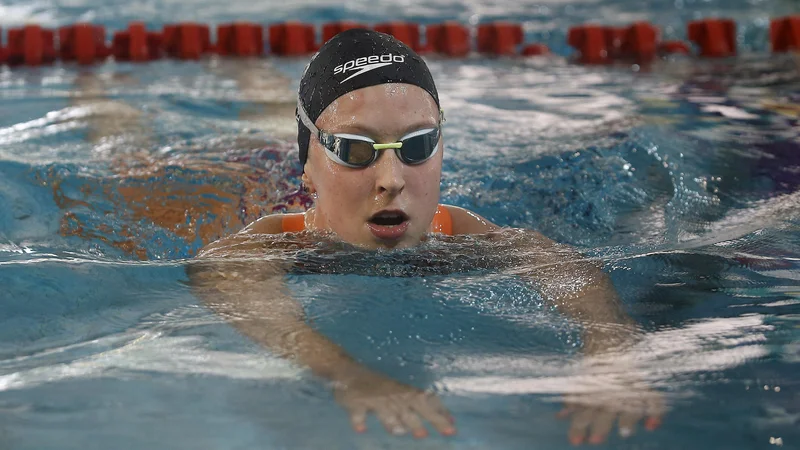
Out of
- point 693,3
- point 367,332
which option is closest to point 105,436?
point 367,332

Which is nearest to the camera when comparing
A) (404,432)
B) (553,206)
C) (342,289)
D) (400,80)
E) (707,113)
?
(404,432)

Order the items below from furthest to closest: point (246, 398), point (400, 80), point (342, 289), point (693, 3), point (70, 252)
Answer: point (693, 3)
point (70, 252)
point (400, 80)
point (342, 289)
point (246, 398)

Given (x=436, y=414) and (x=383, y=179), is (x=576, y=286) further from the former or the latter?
(x=436, y=414)

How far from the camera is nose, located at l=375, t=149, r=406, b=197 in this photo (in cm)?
235

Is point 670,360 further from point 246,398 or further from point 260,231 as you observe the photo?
point 260,231

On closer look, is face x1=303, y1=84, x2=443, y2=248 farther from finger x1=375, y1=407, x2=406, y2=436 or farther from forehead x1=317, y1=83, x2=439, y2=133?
finger x1=375, y1=407, x2=406, y2=436

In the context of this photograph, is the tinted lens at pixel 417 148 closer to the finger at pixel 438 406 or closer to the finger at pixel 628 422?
the finger at pixel 438 406

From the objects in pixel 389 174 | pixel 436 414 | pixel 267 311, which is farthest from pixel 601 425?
pixel 389 174

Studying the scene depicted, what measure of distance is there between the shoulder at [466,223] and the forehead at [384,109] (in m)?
0.56

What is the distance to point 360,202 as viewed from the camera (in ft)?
7.95

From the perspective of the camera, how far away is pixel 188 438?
1.59 m

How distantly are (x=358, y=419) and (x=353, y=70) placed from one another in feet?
3.95

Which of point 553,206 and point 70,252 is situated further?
point 553,206

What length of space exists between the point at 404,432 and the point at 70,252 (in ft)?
5.23
